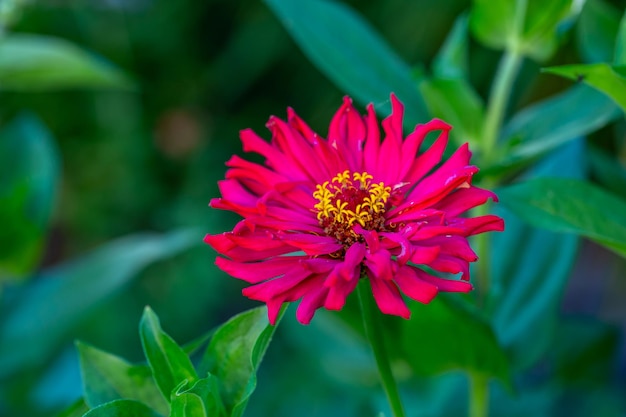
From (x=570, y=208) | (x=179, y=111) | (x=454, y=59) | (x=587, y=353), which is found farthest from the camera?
(x=179, y=111)

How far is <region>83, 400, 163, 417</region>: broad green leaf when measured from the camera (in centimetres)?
33

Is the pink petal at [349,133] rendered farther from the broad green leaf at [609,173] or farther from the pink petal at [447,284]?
the broad green leaf at [609,173]

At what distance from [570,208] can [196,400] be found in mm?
205

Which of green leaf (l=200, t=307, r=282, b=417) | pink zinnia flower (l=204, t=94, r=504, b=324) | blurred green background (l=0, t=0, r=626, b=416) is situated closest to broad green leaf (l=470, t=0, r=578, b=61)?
pink zinnia flower (l=204, t=94, r=504, b=324)

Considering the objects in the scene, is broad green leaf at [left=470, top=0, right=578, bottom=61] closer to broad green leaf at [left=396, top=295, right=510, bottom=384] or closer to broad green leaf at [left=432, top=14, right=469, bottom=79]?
broad green leaf at [left=432, top=14, right=469, bottom=79]

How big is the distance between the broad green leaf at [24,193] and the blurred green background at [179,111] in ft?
1.48

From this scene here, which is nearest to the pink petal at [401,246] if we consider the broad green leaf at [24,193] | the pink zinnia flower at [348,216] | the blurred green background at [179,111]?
the pink zinnia flower at [348,216]

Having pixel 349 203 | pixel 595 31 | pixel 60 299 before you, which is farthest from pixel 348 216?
pixel 60 299

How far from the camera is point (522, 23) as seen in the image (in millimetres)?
471

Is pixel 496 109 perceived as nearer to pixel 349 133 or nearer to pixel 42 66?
pixel 349 133

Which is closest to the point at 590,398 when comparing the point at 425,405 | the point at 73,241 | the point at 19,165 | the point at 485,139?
the point at 425,405

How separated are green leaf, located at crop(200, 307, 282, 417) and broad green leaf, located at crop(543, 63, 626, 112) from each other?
0.57 feet

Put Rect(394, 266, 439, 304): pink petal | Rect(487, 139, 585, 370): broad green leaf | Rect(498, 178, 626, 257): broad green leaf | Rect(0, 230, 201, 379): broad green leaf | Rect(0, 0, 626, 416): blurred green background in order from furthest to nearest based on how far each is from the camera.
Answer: Rect(0, 0, 626, 416): blurred green background
Rect(0, 230, 201, 379): broad green leaf
Rect(487, 139, 585, 370): broad green leaf
Rect(498, 178, 626, 257): broad green leaf
Rect(394, 266, 439, 304): pink petal

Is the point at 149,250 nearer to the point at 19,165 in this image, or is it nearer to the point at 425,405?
the point at 19,165
